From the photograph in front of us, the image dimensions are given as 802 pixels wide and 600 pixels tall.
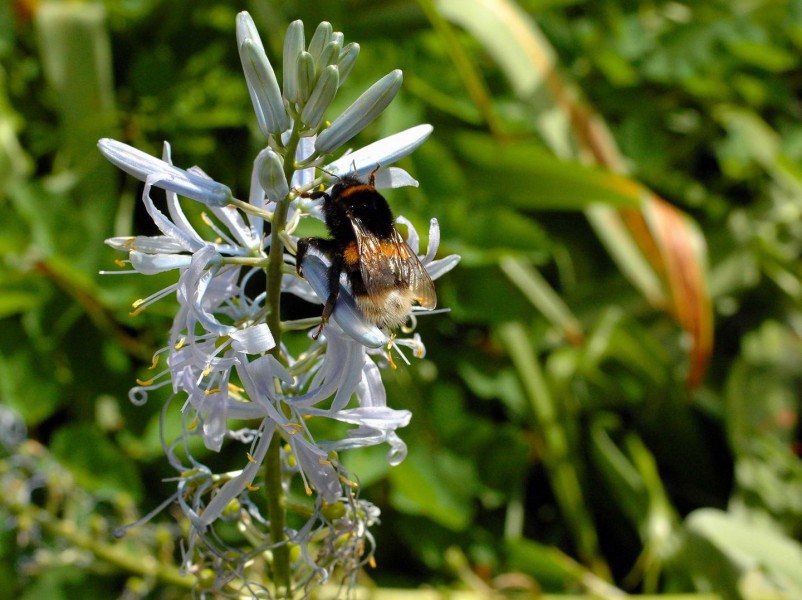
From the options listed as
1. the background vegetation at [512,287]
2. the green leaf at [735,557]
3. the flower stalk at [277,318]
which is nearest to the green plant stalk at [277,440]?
the flower stalk at [277,318]

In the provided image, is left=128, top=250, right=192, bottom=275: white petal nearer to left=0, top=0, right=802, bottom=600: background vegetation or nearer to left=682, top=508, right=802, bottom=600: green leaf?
left=0, top=0, right=802, bottom=600: background vegetation

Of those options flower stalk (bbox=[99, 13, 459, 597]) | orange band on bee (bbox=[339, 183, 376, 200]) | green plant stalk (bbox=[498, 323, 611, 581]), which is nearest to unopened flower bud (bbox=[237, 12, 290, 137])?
flower stalk (bbox=[99, 13, 459, 597])

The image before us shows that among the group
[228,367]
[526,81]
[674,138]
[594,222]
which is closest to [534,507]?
[594,222]

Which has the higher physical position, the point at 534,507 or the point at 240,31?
the point at 240,31

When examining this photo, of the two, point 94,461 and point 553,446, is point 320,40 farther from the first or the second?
point 553,446

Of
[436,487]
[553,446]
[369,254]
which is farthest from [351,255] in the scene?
[553,446]

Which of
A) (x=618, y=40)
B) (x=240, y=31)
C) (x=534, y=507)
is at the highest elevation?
(x=240, y=31)

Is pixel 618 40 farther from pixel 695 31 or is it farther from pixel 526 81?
pixel 526 81
